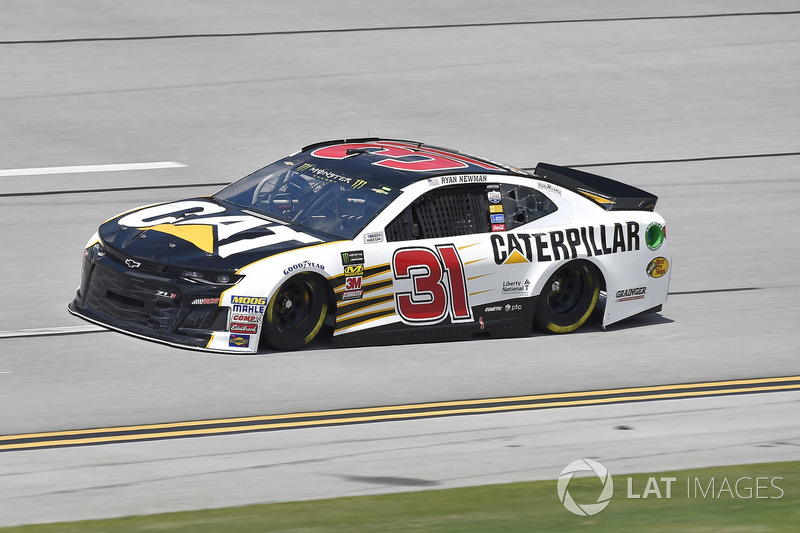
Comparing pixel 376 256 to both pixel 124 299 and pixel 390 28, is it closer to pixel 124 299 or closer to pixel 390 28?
pixel 124 299

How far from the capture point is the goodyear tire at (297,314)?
9.61 metres

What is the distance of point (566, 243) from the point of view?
1085 centimetres

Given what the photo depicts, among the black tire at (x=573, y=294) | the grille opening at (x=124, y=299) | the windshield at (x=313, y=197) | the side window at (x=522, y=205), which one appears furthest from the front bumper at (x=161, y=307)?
the black tire at (x=573, y=294)

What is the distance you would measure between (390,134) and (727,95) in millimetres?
5719

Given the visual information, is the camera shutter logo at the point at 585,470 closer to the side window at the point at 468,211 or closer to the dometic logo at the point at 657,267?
the side window at the point at 468,211

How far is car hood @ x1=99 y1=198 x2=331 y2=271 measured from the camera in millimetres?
9469

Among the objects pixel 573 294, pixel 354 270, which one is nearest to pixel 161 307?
pixel 354 270

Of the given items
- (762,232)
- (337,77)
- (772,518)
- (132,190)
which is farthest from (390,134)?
(772,518)

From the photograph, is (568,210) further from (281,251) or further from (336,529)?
(336,529)

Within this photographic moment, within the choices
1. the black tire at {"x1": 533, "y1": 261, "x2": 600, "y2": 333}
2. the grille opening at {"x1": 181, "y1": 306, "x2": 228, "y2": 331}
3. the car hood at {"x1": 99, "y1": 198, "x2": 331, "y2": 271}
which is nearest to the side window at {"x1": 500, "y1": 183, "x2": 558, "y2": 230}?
the black tire at {"x1": 533, "y1": 261, "x2": 600, "y2": 333}

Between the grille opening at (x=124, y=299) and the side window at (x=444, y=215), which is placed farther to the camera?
the side window at (x=444, y=215)

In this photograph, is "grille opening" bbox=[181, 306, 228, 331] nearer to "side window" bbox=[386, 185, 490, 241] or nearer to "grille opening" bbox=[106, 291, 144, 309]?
"grille opening" bbox=[106, 291, 144, 309]

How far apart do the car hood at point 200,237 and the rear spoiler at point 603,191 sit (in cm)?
259

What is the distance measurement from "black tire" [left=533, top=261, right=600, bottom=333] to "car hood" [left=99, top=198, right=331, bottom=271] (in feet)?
7.42
